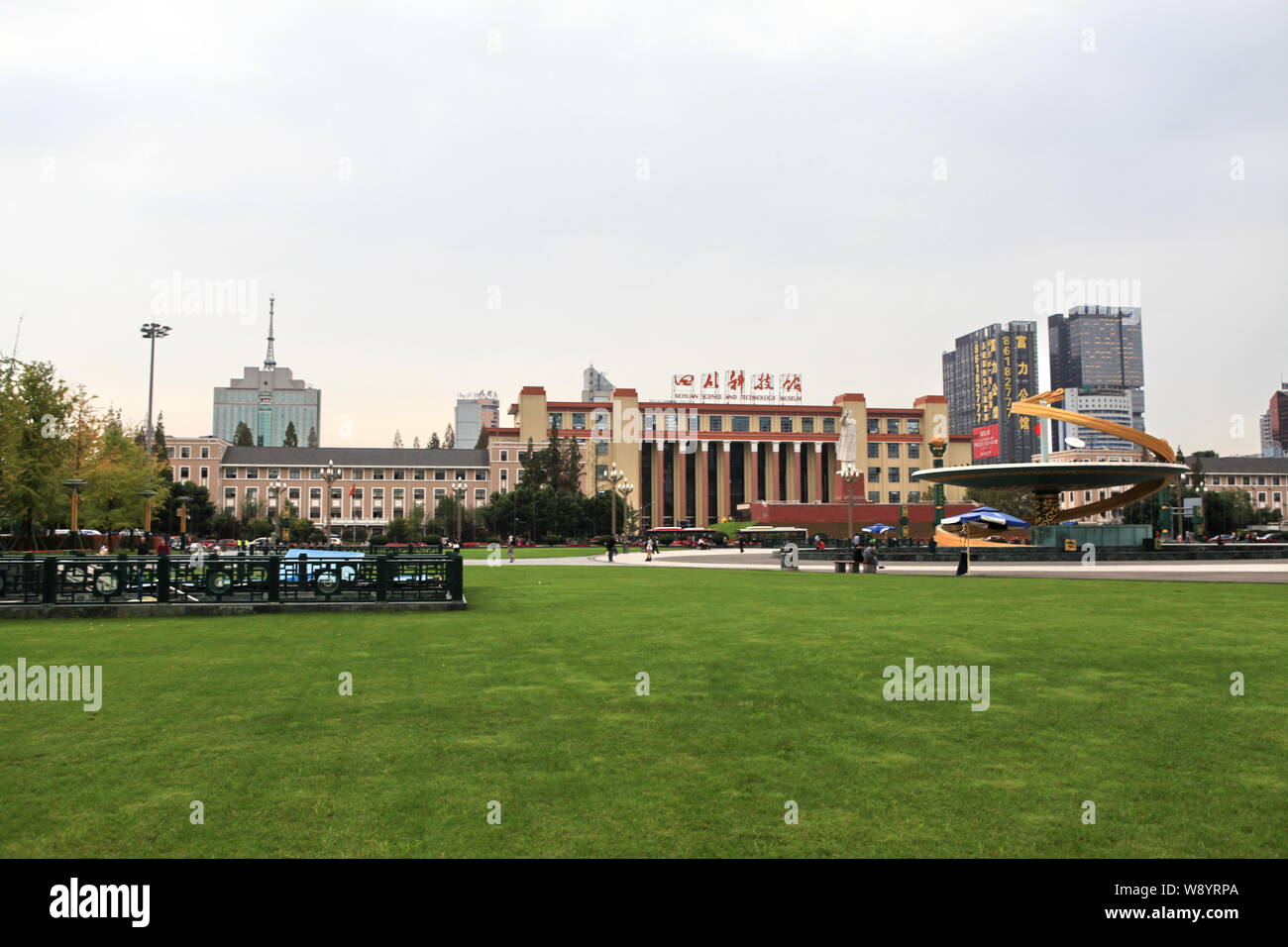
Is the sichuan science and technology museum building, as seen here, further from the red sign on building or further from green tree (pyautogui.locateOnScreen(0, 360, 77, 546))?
green tree (pyautogui.locateOnScreen(0, 360, 77, 546))

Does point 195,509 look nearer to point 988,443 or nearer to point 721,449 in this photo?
point 721,449

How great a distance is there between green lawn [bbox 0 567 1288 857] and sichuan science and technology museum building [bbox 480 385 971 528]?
316 ft

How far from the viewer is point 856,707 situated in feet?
26.3

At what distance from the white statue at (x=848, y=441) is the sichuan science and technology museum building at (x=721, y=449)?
173 centimetres

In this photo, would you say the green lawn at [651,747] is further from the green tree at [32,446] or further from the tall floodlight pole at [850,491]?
the tall floodlight pole at [850,491]

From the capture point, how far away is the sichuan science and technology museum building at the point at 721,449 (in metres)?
110

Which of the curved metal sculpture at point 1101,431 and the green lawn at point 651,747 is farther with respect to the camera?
the curved metal sculpture at point 1101,431

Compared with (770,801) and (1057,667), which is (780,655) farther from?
(770,801)

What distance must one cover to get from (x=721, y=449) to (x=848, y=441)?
19.0 m

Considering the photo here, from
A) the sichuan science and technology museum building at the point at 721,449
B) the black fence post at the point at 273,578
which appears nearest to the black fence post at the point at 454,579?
the black fence post at the point at 273,578

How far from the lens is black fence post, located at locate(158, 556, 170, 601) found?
17297 millimetres

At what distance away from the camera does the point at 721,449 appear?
11200 centimetres
